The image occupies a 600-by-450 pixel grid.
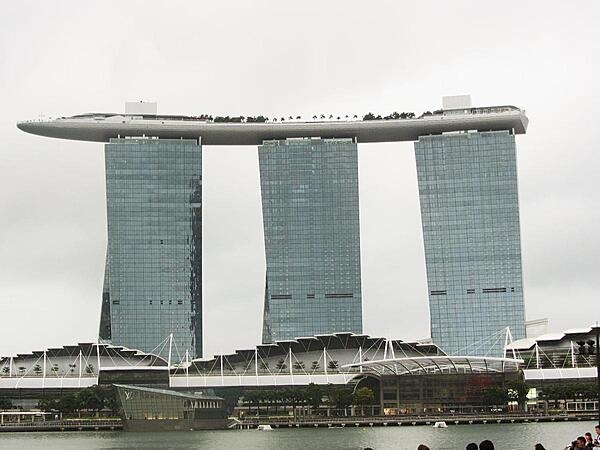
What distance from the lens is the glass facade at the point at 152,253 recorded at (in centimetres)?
19062

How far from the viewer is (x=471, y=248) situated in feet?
622

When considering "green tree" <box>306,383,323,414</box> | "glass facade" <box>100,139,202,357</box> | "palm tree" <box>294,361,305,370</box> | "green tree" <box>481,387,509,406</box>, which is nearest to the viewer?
"green tree" <box>481,387,509,406</box>

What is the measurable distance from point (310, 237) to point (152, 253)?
27.3 m

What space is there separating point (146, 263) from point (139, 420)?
2279 inches

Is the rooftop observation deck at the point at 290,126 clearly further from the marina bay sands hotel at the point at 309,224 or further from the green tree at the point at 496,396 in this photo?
the green tree at the point at 496,396

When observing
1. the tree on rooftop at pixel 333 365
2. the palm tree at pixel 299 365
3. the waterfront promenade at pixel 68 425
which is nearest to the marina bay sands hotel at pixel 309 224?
the palm tree at pixel 299 365

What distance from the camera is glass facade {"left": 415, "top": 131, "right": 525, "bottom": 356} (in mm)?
188250

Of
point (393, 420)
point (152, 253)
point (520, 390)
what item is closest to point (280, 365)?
point (152, 253)

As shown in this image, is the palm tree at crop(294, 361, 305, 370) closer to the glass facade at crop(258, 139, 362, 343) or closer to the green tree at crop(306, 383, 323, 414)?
the glass facade at crop(258, 139, 362, 343)

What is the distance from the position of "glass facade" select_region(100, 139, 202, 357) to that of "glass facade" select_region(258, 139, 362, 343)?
12.8m

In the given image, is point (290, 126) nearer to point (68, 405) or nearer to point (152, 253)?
point (152, 253)

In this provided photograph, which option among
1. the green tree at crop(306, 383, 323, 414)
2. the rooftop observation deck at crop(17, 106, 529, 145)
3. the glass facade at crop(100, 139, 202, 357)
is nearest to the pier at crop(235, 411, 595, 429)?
the green tree at crop(306, 383, 323, 414)

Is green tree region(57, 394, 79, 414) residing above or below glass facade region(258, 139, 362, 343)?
below

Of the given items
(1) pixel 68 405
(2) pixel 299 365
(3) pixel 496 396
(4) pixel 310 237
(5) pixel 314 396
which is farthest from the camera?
(4) pixel 310 237
